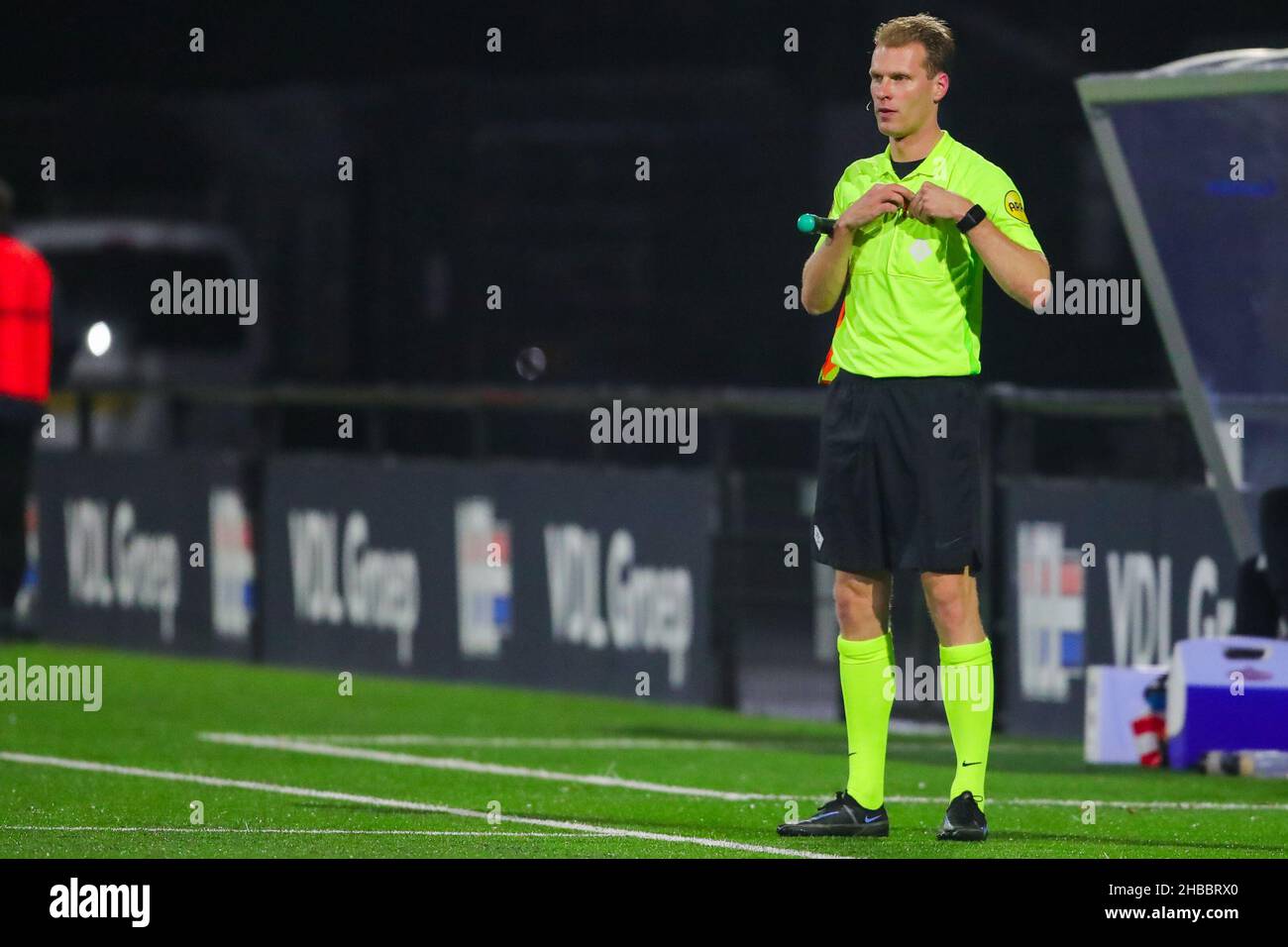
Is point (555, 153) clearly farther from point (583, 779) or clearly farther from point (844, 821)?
point (844, 821)

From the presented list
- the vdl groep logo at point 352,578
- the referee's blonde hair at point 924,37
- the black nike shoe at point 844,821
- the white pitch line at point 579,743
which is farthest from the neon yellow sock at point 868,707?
the vdl groep logo at point 352,578

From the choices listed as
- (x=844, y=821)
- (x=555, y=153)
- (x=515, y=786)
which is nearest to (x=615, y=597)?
(x=515, y=786)

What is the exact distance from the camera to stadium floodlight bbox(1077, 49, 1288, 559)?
34.8 ft

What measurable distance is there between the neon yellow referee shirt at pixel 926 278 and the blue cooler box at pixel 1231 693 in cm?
262

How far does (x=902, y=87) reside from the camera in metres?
7.57

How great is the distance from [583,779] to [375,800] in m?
1.05

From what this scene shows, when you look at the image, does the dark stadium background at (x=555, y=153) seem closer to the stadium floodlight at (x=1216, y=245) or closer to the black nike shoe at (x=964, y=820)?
the stadium floodlight at (x=1216, y=245)

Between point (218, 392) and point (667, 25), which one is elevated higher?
point (667, 25)

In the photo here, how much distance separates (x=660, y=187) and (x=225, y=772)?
11.6 metres

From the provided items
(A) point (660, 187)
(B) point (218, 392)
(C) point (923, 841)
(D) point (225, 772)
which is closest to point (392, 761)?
(D) point (225, 772)

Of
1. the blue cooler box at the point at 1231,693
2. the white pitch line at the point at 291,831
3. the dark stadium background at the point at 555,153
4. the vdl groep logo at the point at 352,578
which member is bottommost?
the white pitch line at the point at 291,831

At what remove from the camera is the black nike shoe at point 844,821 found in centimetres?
782
